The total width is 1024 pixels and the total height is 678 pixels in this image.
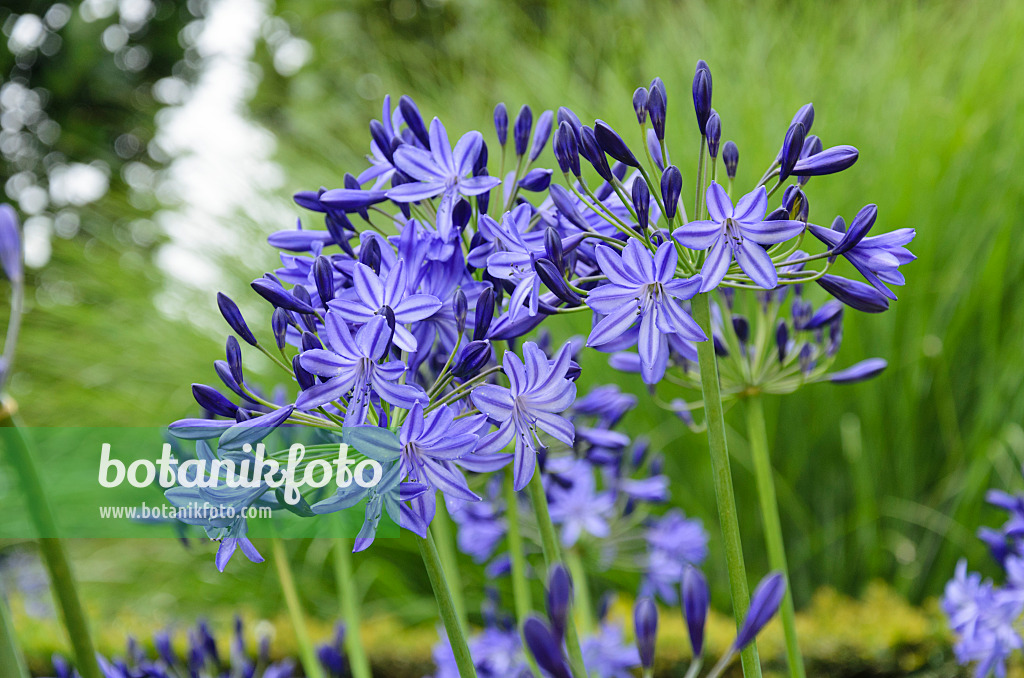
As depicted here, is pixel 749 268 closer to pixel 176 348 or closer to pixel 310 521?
pixel 310 521

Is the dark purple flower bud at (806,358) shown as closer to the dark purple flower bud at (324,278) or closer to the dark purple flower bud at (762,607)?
the dark purple flower bud at (762,607)

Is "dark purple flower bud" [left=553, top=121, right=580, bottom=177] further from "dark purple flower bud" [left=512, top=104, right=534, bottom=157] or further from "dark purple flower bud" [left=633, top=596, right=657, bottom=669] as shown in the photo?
"dark purple flower bud" [left=633, top=596, right=657, bottom=669]

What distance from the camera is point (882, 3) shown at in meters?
5.26

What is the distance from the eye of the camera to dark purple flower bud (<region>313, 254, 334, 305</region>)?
69cm

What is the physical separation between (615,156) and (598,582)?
2.78 m

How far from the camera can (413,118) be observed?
894mm

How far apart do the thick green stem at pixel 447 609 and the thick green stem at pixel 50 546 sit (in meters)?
0.27

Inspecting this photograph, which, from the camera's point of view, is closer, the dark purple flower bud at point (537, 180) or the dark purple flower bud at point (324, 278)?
the dark purple flower bud at point (324, 278)

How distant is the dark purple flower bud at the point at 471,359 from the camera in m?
0.69

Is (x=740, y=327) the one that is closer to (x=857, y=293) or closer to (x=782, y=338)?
(x=782, y=338)

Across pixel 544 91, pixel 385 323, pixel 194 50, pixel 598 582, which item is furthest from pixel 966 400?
pixel 194 50

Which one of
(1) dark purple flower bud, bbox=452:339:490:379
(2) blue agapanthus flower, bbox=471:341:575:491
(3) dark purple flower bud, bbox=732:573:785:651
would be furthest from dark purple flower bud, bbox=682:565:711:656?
(1) dark purple flower bud, bbox=452:339:490:379

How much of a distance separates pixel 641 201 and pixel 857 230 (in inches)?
8.5

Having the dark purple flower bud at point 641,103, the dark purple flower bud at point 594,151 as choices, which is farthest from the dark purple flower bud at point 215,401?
the dark purple flower bud at point 641,103
